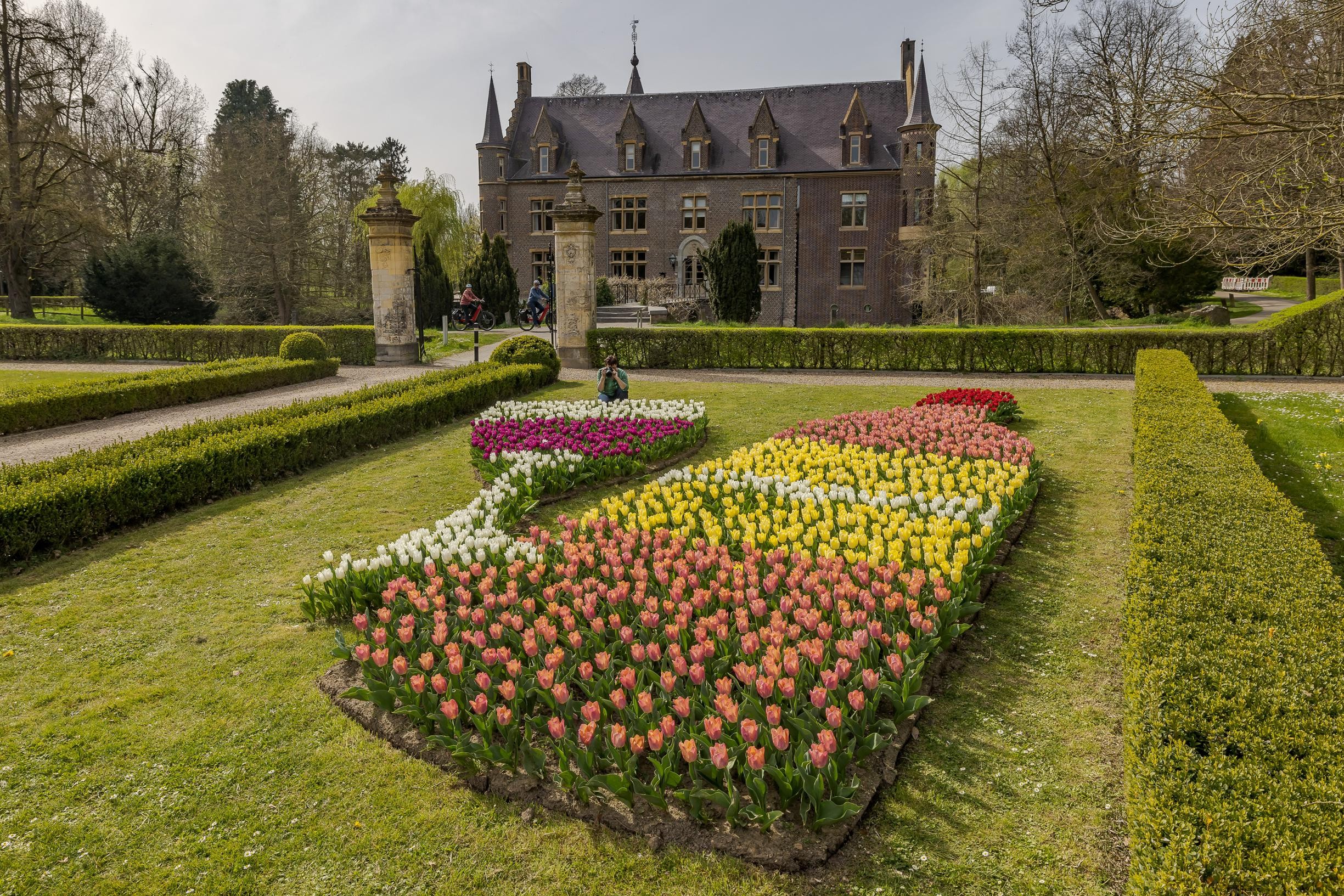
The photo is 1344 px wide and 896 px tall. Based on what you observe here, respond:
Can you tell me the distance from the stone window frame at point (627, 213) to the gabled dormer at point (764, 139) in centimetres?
569

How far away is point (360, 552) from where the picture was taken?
698cm

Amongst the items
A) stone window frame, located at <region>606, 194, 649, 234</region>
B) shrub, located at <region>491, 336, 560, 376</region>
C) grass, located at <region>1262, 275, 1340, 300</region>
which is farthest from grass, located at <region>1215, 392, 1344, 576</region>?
grass, located at <region>1262, 275, 1340, 300</region>

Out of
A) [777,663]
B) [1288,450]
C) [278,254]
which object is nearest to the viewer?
[777,663]

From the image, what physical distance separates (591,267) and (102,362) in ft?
47.2

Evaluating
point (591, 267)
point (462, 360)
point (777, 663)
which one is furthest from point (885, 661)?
point (462, 360)

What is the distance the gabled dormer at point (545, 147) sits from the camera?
40197 millimetres

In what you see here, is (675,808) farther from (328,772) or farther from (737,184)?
(737,184)

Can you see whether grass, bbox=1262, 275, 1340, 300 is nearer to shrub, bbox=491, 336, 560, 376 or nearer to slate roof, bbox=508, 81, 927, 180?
slate roof, bbox=508, 81, 927, 180

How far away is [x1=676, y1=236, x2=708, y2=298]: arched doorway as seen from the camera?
39562 millimetres

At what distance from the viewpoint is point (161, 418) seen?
46.5 feet

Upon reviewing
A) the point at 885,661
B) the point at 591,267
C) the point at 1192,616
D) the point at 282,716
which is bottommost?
the point at 282,716

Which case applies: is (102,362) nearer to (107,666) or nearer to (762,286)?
(107,666)

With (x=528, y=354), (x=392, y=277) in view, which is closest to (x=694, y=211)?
(x=392, y=277)

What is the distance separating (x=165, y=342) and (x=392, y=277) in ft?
25.3
